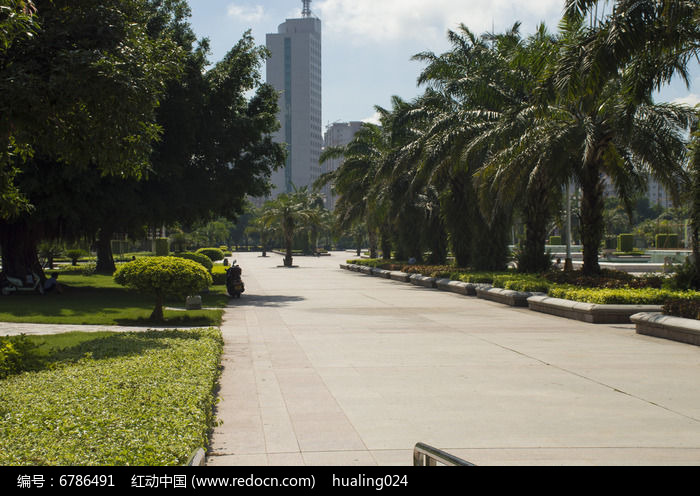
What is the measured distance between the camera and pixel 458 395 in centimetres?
765

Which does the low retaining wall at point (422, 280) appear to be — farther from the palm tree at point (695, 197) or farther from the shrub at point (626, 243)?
the shrub at point (626, 243)

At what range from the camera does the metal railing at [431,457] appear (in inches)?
128

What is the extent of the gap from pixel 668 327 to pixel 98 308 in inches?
574

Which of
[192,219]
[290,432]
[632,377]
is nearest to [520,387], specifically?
[632,377]

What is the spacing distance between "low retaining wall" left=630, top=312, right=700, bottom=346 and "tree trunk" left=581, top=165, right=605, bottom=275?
728 cm

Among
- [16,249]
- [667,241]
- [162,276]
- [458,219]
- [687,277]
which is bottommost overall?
[687,277]

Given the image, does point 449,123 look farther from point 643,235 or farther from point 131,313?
point 643,235

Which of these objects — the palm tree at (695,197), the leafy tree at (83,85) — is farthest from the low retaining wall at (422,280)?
the leafy tree at (83,85)

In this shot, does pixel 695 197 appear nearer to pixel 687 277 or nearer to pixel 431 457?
pixel 687 277

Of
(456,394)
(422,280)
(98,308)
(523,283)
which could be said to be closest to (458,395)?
(456,394)

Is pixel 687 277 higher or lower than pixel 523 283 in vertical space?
higher

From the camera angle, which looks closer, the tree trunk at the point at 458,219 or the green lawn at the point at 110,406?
the green lawn at the point at 110,406

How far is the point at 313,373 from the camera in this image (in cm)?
907

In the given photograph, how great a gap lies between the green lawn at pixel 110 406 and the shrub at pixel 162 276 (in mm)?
4808
